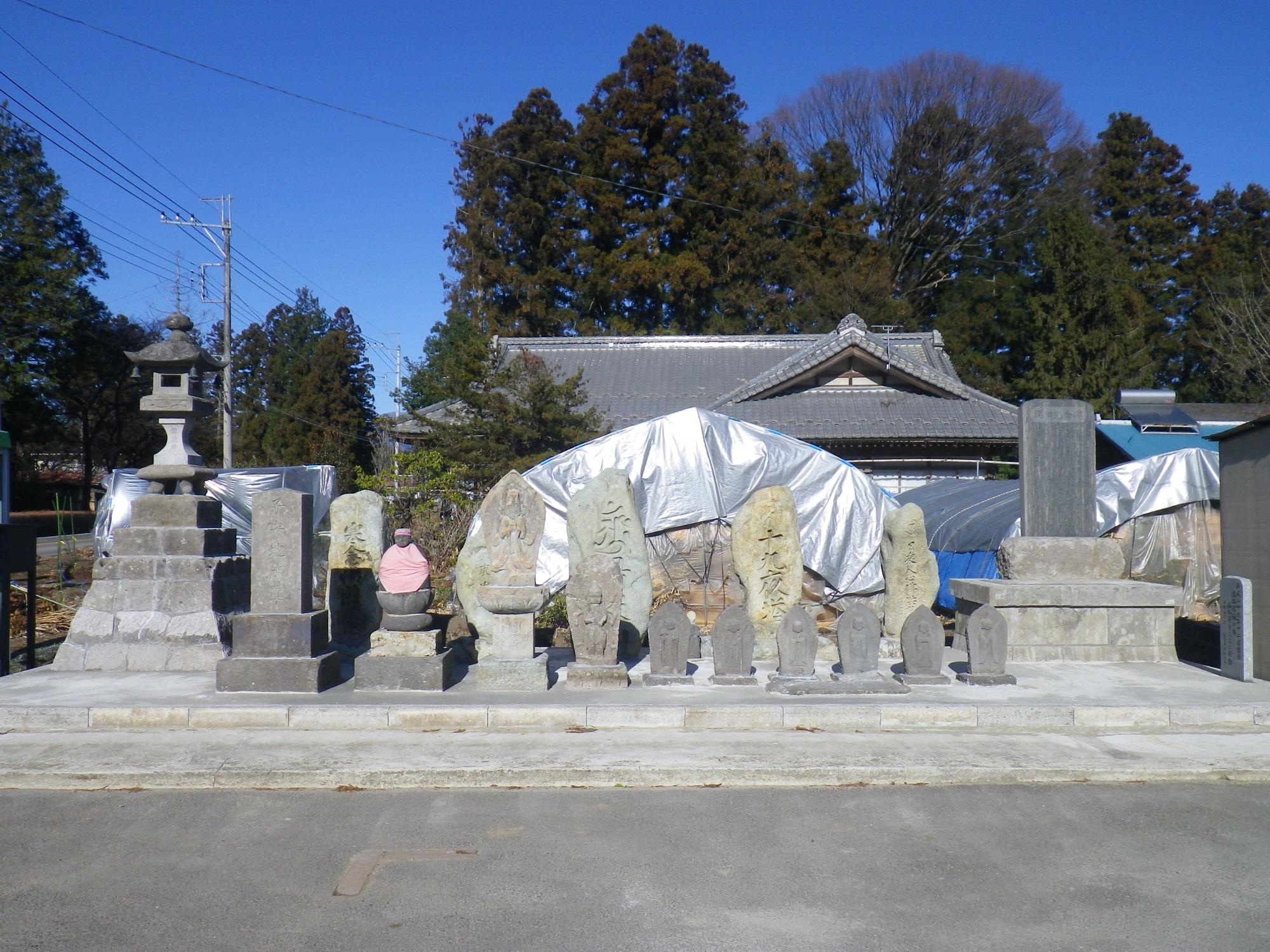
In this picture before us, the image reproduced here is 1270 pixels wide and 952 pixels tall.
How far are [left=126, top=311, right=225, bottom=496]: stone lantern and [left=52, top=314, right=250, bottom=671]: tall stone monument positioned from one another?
0.01 metres

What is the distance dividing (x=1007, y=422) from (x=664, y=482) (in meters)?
9.39

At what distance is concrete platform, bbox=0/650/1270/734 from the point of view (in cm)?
739

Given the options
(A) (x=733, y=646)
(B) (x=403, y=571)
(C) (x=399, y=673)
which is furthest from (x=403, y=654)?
(A) (x=733, y=646)

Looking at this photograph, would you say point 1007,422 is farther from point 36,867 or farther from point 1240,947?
point 36,867

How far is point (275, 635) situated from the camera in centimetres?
811

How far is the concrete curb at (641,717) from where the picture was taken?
24.2 ft

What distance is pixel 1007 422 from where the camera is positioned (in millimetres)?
20078

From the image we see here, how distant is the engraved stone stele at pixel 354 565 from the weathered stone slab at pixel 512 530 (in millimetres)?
1929

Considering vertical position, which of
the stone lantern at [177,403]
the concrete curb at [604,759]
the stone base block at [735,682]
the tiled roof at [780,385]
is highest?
the tiled roof at [780,385]

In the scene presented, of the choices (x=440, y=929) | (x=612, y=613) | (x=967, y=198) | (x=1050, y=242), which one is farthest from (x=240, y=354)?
(x=440, y=929)

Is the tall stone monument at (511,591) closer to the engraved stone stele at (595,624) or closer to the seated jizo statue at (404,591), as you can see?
the engraved stone stele at (595,624)

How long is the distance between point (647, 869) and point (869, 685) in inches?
147

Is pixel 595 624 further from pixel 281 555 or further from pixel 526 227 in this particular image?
pixel 526 227

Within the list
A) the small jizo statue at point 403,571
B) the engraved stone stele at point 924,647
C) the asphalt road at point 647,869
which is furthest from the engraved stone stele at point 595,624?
the engraved stone stele at point 924,647
